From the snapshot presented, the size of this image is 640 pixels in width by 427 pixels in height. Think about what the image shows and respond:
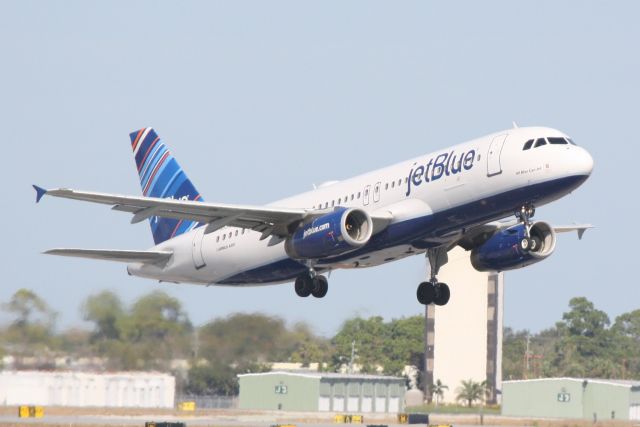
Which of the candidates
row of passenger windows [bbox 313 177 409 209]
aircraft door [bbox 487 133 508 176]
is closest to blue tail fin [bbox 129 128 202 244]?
row of passenger windows [bbox 313 177 409 209]

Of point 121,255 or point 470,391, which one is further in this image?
point 470,391

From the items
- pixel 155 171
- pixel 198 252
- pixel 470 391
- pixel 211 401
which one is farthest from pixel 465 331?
pixel 198 252

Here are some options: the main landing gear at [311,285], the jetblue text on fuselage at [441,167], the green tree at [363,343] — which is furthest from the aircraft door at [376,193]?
the green tree at [363,343]

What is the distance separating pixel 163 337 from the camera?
62.8m

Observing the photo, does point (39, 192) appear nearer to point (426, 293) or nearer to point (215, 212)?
point (215, 212)

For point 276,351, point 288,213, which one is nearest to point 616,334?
point 276,351

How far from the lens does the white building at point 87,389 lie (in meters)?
64.3

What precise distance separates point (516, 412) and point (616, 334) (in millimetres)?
54743

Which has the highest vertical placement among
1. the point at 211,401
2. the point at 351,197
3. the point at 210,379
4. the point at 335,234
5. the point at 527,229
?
the point at 351,197

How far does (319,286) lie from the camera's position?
48.4m

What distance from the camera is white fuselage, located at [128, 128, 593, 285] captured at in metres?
41.2

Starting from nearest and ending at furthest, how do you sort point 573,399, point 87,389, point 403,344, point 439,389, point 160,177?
1. point 160,177
2. point 87,389
3. point 573,399
4. point 439,389
5. point 403,344

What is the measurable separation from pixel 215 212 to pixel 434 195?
304 inches

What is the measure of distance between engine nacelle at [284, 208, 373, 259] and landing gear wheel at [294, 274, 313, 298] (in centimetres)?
302
